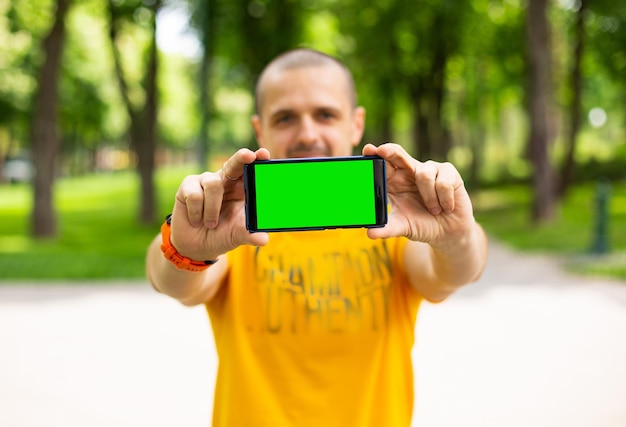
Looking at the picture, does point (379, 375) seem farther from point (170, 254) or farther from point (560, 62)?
point (560, 62)

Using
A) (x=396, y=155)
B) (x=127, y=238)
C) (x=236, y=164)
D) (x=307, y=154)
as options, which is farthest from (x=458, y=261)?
(x=127, y=238)

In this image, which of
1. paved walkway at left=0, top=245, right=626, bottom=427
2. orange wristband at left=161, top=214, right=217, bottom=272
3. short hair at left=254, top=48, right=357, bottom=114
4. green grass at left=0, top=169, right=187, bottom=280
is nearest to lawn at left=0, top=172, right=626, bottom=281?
green grass at left=0, top=169, right=187, bottom=280

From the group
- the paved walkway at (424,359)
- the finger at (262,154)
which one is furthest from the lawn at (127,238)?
the finger at (262,154)

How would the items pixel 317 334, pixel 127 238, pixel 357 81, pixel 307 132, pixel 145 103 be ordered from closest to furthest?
pixel 317 334 → pixel 307 132 → pixel 127 238 → pixel 145 103 → pixel 357 81

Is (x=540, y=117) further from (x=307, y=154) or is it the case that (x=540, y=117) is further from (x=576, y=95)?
(x=307, y=154)

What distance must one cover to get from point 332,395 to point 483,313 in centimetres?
679

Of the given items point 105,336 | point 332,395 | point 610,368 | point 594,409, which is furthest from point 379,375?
point 105,336

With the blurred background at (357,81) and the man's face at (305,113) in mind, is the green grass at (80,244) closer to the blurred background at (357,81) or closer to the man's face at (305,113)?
the blurred background at (357,81)

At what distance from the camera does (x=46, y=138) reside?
55.7ft

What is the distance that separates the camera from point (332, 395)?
2.34m

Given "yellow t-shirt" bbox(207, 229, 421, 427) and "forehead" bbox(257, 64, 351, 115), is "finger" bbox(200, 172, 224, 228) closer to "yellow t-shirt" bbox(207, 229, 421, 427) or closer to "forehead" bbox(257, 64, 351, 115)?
"yellow t-shirt" bbox(207, 229, 421, 427)

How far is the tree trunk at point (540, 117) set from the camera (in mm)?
17688

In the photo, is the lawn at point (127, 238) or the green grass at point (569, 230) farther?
the lawn at point (127, 238)

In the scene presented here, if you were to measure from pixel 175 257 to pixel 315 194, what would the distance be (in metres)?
0.52
